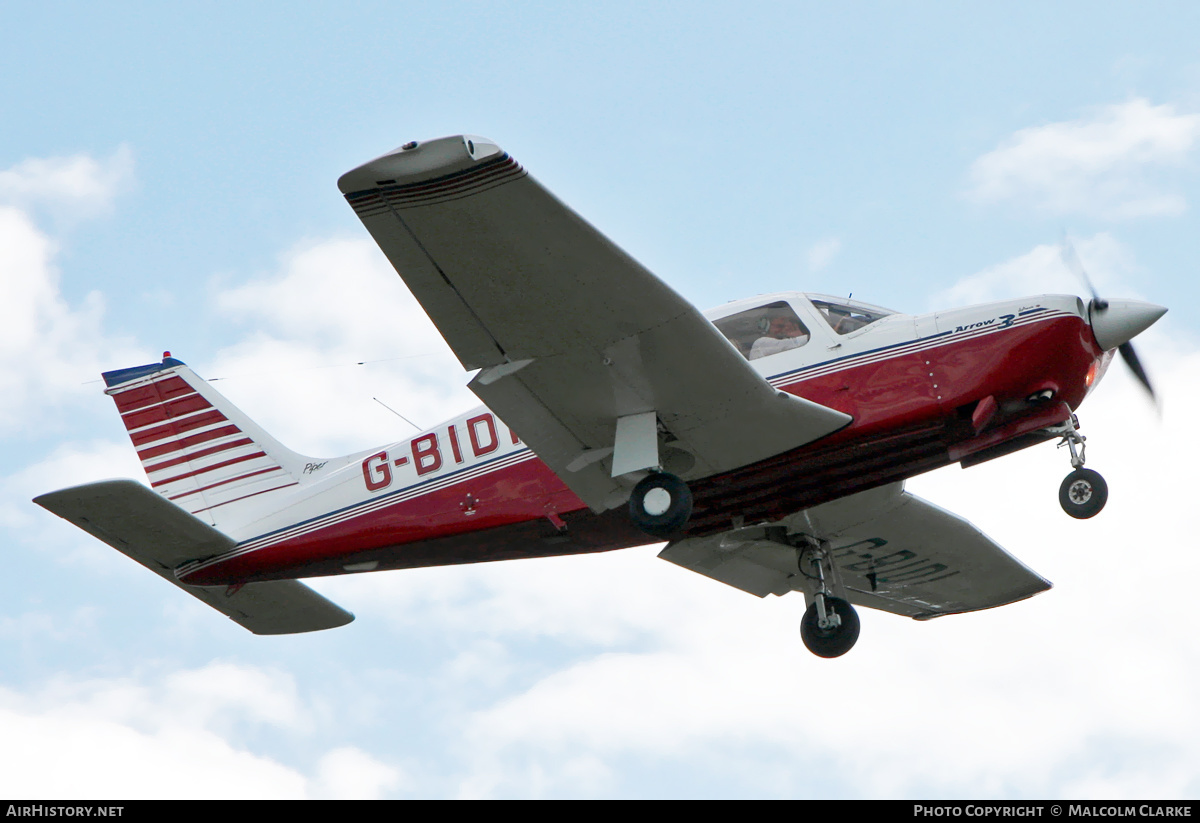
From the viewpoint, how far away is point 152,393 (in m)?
15.2

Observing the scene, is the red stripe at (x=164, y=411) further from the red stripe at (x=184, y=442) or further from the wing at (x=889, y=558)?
the wing at (x=889, y=558)

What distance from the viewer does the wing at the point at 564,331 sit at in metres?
9.77

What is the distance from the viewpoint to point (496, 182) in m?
9.69

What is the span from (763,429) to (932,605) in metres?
6.09

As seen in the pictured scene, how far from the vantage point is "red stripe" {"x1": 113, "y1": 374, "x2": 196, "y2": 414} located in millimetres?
15180

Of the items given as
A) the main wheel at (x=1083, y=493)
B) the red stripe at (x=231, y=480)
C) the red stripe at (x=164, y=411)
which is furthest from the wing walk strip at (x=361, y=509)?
the main wheel at (x=1083, y=493)

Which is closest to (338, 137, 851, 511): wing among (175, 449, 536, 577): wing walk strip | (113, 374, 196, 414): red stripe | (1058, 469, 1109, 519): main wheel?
(175, 449, 536, 577): wing walk strip

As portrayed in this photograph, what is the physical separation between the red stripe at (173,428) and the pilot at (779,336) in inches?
251

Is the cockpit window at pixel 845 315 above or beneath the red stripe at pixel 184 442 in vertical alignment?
beneath

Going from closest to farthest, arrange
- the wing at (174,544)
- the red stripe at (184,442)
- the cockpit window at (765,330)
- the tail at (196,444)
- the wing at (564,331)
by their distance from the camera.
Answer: the wing at (564,331)
the wing at (174,544)
the cockpit window at (765,330)
the tail at (196,444)
the red stripe at (184,442)
